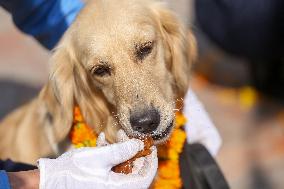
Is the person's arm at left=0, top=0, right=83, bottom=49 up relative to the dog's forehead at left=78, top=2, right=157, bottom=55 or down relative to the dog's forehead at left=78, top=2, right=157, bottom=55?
down

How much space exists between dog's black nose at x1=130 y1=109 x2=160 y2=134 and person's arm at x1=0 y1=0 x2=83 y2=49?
81 cm

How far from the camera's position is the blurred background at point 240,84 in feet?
13.0

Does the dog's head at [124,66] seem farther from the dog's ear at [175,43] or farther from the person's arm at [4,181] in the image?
→ the person's arm at [4,181]

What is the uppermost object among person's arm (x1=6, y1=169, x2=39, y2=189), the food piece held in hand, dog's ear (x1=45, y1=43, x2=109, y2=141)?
person's arm (x1=6, y1=169, x2=39, y2=189)

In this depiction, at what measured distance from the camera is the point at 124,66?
2.63m

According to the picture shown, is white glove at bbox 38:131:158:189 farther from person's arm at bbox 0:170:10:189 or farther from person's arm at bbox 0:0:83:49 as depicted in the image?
person's arm at bbox 0:0:83:49

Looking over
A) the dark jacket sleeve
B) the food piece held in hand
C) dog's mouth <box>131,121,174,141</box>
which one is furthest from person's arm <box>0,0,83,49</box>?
the dark jacket sleeve

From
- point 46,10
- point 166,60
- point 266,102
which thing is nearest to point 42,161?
point 166,60

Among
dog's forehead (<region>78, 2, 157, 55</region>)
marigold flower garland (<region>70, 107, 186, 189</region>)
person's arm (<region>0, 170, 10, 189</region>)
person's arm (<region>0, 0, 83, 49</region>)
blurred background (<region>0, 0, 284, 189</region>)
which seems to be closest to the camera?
person's arm (<region>0, 170, 10, 189</region>)

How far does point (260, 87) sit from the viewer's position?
4.52 meters

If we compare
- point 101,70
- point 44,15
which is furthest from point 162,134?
point 44,15

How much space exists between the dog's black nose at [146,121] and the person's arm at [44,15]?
81cm

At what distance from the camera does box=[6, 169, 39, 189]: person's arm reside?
2.17m

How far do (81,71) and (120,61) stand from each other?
327mm
